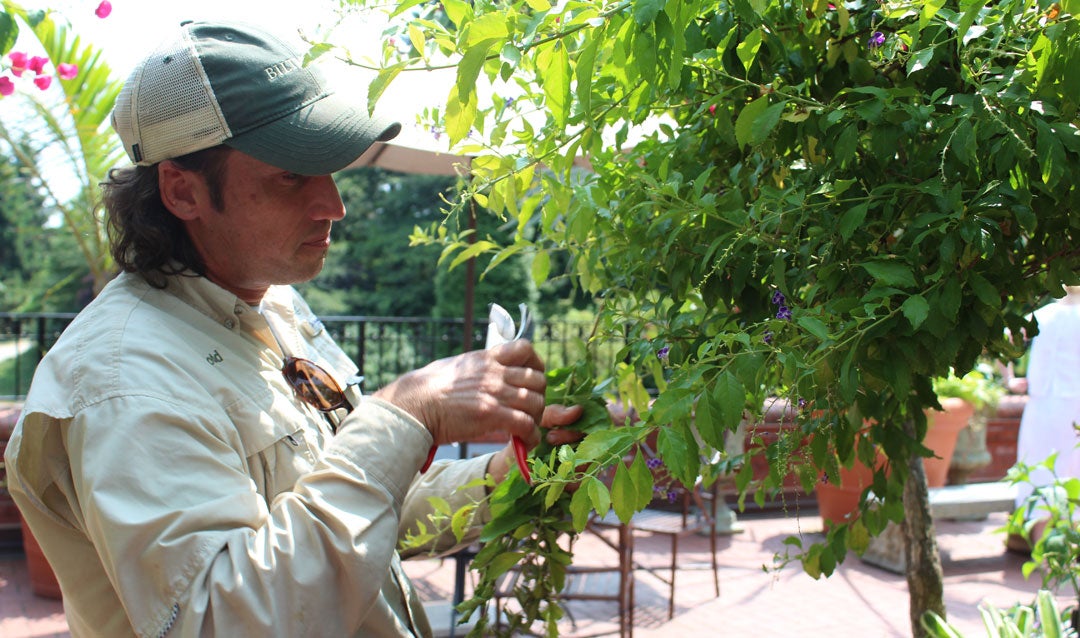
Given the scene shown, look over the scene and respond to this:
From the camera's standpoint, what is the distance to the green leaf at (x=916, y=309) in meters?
1.00

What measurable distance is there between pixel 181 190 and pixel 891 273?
3.90 ft

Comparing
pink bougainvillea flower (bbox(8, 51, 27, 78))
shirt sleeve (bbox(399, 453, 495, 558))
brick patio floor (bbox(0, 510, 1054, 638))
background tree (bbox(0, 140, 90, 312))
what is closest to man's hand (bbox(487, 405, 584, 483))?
shirt sleeve (bbox(399, 453, 495, 558))

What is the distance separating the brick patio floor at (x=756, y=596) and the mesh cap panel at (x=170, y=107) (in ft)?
11.4

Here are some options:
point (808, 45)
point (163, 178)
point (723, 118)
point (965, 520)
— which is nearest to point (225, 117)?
point (163, 178)

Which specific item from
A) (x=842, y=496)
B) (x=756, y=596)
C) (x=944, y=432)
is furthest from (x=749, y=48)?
(x=944, y=432)

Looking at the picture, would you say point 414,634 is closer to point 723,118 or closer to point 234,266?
point 234,266

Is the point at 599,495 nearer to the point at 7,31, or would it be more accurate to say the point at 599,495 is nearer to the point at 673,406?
the point at 673,406

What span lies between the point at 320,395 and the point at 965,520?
23.2 feet

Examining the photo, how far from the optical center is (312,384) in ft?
5.54

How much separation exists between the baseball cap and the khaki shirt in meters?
0.26

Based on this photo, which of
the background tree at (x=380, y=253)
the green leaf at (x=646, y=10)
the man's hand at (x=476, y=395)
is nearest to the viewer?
the green leaf at (x=646, y=10)

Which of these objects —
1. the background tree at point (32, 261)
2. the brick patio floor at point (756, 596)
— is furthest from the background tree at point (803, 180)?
the background tree at point (32, 261)

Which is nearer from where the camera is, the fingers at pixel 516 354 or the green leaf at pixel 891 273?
the green leaf at pixel 891 273

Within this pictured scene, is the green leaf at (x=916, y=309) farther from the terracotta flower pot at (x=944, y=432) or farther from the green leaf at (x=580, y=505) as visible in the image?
the terracotta flower pot at (x=944, y=432)
